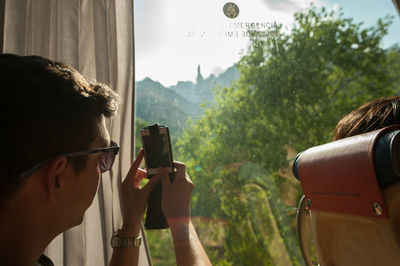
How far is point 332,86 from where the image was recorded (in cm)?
160

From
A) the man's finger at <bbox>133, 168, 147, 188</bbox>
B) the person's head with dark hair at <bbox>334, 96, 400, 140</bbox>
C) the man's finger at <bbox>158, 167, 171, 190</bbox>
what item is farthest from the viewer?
the man's finger at <bbox>133, 168, 147, 188</bbox>

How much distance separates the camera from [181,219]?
0.85 m

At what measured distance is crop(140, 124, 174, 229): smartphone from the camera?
0.93 m

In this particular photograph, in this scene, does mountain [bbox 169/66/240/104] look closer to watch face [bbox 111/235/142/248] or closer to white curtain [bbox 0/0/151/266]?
white curtain [bbox 0/0/151/266]

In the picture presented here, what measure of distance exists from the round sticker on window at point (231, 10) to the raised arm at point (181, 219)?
884 millimetres

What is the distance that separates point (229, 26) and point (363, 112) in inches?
35.1

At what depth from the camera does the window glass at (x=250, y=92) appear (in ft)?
4.66

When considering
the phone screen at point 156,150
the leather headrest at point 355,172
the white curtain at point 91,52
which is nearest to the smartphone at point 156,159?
the phone screen at point 156,150

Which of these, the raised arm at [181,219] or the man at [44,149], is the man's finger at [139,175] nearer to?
the raised arm at [181,219]

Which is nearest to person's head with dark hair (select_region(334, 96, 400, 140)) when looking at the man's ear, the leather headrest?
the leather headrest

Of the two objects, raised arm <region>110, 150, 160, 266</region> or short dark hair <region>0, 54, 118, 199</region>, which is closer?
short dark hair <region>0, 54, 118, 199</region>

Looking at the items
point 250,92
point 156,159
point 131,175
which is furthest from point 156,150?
Result: point 250,92

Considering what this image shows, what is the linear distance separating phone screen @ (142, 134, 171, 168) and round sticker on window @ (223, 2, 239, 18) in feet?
2.69

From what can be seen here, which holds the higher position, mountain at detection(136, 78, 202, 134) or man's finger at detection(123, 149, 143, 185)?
mountain at detection(136, 78, 202, 134)
